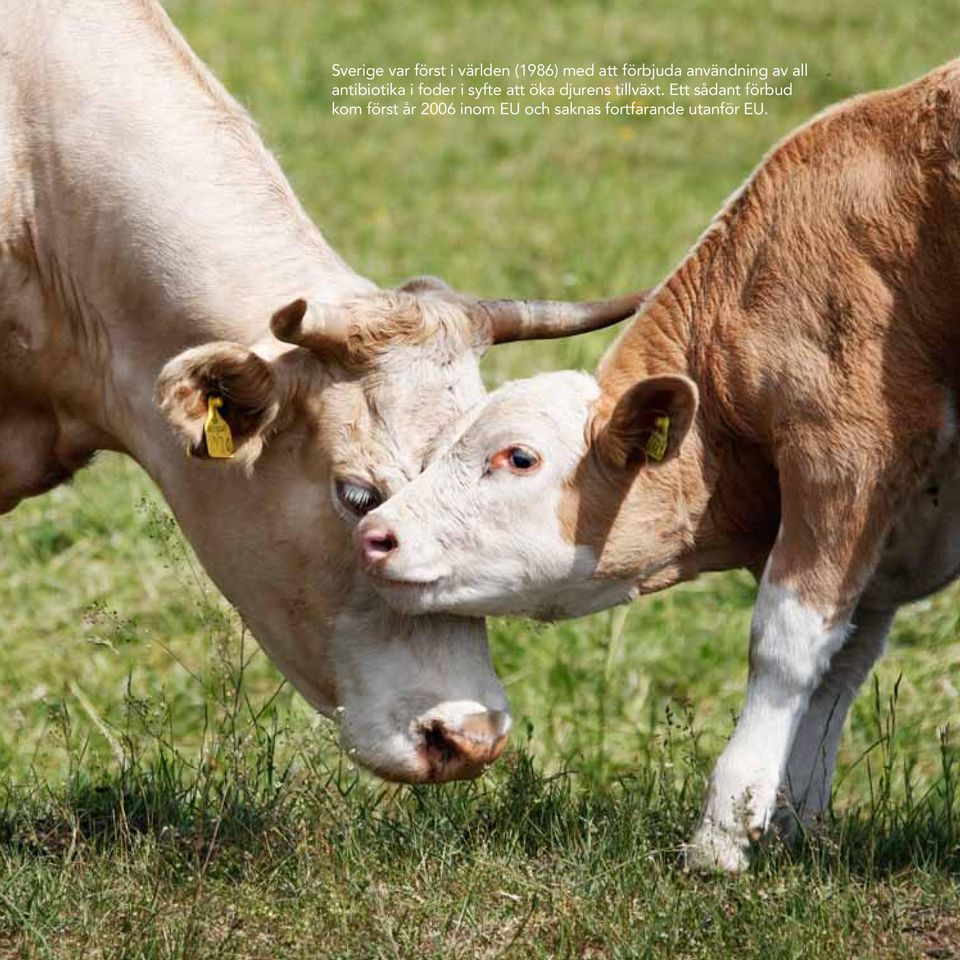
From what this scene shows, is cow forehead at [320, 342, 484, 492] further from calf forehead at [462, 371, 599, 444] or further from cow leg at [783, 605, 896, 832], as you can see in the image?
cow leg at [783, 605, 896, 832]

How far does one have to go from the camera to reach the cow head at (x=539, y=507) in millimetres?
5203

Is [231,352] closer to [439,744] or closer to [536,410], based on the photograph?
[536,410]

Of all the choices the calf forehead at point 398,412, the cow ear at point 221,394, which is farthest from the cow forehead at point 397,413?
the cow ear at point 221,394

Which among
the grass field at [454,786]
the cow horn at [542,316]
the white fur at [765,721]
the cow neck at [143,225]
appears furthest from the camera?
the cow neck at [143,225]

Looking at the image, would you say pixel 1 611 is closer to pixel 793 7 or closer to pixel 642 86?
pixel 642 86

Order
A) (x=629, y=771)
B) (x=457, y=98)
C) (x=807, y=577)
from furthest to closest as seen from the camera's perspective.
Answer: (x=457, y=98), (x=629, y=771), (x=807, y=577)

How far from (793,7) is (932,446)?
48.2 feet

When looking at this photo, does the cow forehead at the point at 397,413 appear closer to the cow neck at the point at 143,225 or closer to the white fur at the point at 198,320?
the white fur at the point at 198,320

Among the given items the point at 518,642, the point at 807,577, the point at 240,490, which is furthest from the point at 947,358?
the point at 518,642

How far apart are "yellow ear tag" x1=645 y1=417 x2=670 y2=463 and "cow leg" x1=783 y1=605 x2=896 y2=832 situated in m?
0.79

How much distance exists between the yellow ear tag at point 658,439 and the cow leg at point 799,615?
35 centimetres

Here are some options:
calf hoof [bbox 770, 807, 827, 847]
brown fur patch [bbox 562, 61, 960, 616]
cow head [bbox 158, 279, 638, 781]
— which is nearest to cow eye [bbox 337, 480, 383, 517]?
cow head [bbox 158, 279, 638, 781]

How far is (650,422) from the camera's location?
530cm

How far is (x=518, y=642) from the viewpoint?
7992 millimetres
